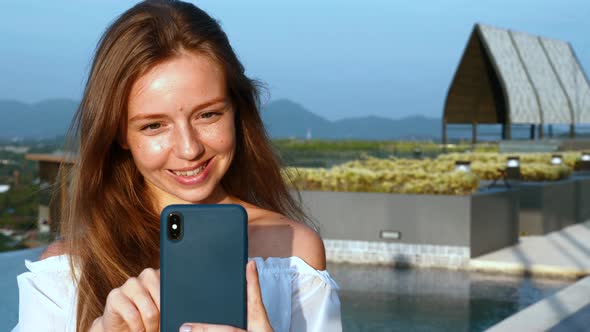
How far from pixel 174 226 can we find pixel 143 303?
0.28ft

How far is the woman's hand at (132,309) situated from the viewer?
820 millimetres

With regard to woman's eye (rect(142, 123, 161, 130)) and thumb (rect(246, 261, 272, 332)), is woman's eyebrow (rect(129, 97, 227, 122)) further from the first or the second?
thumb (rect(246, 261, 272, 332))

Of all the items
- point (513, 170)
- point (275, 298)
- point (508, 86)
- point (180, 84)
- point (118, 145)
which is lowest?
point (513, 170)

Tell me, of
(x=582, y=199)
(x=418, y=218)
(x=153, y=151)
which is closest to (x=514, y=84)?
(x=582, y=199)

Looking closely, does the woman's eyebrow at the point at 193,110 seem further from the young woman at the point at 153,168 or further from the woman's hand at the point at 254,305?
the woman's hand at the point at 254,305

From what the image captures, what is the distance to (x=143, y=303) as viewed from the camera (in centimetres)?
83

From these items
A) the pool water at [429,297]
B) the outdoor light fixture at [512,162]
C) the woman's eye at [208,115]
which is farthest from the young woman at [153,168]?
the outdoor light fixture at [512,162]

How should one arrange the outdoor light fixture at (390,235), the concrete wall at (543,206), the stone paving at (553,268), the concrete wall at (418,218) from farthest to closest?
the concrete wall at (543,206) → the outdoor light fixture at (390,235) → the concrete wall at (418,218) → the stone paving at (553,268)

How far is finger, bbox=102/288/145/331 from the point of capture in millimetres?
817

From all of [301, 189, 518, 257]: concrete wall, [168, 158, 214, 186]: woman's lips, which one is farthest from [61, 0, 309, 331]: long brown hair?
[301, 189, 518, 257]: concrete wall

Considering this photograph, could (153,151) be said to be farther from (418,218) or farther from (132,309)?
(418,218)

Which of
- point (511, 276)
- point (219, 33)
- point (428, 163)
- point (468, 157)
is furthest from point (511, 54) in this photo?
point (219, 33)

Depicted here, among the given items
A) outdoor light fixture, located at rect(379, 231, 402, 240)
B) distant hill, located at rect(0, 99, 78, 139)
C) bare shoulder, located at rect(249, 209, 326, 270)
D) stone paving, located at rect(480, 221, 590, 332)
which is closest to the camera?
bare shoulder, located at rect(249, 209, 326, 270)

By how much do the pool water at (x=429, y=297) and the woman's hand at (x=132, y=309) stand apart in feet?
15.3
